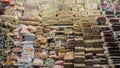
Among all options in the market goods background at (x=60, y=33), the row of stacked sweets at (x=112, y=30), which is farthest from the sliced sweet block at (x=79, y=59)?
the row of stacked sweets at (x=112, y=30)

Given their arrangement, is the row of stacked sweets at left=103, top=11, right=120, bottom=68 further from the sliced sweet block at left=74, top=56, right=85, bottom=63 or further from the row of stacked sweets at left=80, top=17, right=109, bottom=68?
the sliced sweet block at left=74, top=56, right=85, bottom=63

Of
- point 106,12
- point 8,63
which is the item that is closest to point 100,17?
point 106,12

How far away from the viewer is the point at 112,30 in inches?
341

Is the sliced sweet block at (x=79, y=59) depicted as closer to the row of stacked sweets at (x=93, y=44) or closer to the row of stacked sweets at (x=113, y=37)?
the row of stacked sweets at (x=93, y=44)

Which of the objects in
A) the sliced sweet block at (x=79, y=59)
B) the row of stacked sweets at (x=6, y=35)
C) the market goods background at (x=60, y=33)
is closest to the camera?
the sliced sweet block at (x=79, y=59)

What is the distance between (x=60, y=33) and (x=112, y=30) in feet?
3.89

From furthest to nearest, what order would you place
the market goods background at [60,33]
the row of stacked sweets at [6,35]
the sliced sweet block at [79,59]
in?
1. the row of stacked sweets at [6,35]
2. the market goods background at [60,33]
3. the sliced sweet block at [79,59]

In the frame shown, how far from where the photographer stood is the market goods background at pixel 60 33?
25.9 ft

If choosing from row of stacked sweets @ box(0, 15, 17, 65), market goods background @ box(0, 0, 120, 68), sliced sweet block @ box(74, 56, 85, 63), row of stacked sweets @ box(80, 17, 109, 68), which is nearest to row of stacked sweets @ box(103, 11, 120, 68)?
market goods background @ box(0, 0, 120, 68)

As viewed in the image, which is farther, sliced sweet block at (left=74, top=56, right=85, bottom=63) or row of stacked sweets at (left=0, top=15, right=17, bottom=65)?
row of stacked sweets at (left=0, top=15, right=17, bottom=65)

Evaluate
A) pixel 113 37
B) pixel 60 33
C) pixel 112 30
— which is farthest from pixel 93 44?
pixel 60 33

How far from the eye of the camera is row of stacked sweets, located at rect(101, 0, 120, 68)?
7816 millimetres

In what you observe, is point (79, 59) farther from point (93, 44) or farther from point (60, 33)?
point (60, 33)

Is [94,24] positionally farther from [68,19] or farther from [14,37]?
[14,37]
